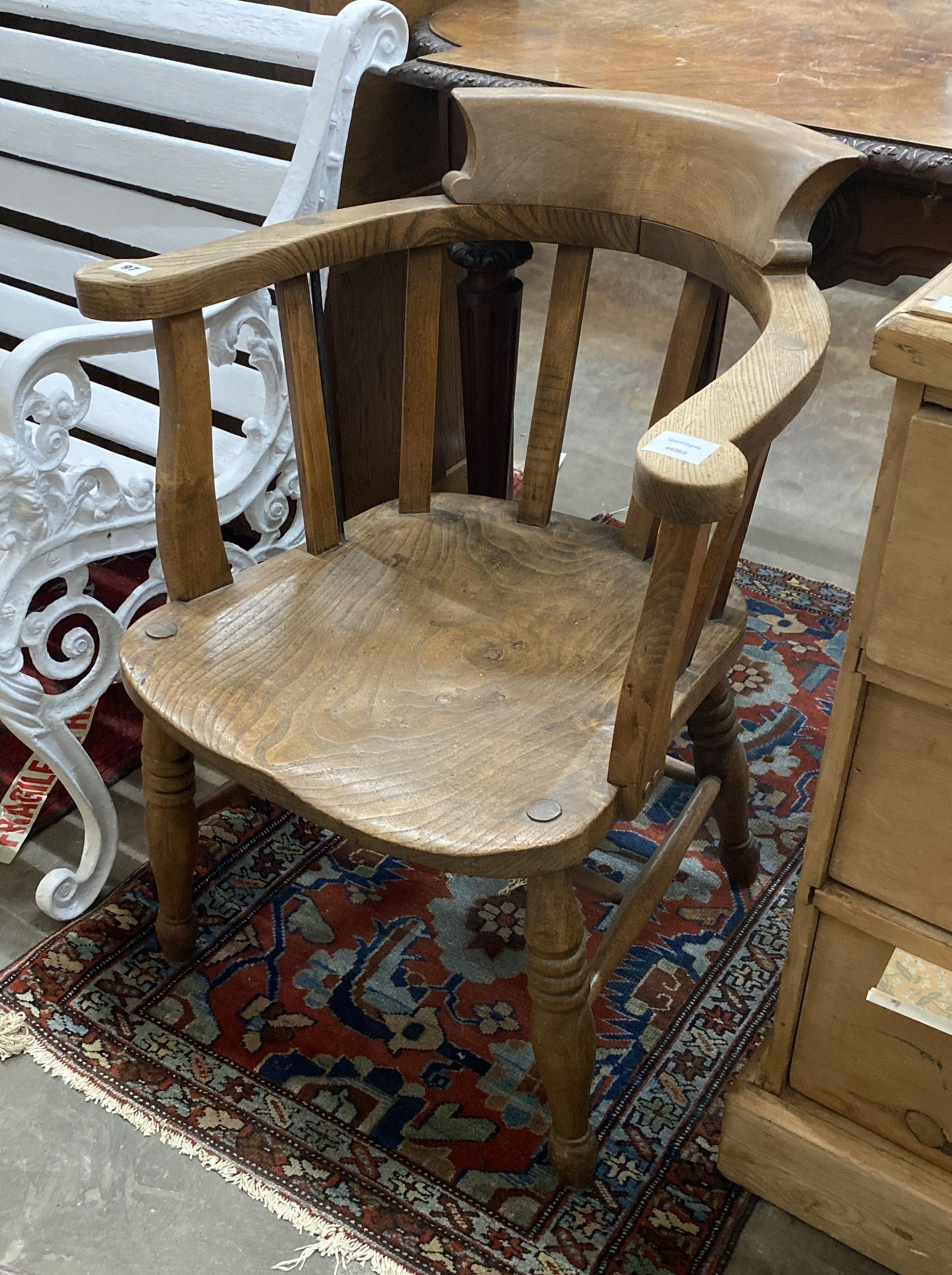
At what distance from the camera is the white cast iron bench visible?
1.26m

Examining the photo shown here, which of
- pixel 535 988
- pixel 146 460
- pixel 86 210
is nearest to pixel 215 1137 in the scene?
pixel 535 988

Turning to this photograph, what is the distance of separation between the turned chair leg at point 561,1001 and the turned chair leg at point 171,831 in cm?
40

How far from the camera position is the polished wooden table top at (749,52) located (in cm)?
120

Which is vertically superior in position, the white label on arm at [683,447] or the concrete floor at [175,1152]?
the white label on arm at [683,447]

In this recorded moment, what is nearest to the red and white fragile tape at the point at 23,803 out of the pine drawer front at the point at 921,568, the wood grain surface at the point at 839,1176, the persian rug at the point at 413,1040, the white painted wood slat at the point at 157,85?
the persian rug at the point at 413,1040

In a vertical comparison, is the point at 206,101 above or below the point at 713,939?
above

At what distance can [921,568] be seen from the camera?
787 mm

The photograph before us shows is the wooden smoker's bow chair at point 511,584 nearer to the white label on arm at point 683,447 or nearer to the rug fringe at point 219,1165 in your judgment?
the white label on arm at point 683,447

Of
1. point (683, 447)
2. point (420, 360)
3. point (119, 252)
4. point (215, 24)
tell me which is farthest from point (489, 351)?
point (683, 447)

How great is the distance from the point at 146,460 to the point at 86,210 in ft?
1.22

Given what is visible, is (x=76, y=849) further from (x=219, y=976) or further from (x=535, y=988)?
(x=535, y=988)

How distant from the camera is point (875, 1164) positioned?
3.45 feet

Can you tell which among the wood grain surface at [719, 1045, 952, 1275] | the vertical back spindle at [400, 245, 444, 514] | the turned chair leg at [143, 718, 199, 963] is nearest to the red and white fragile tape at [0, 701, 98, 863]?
the turned chair leg at [143, 718, 199, 963]

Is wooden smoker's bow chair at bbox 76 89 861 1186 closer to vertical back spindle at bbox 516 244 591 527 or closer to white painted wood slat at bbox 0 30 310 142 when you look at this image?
vertical back spindle at bbox 516 244 591 527
